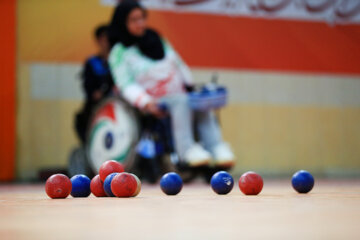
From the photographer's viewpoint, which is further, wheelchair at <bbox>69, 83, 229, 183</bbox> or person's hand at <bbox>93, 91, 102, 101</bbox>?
person's hand at <bbox>93, 91, 102, 101</bbox>

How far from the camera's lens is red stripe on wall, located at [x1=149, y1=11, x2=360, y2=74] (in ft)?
22.0

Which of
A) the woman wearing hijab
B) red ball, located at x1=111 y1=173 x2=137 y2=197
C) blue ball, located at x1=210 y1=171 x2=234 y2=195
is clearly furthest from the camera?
the woman wearing hijab

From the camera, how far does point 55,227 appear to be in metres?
1.36

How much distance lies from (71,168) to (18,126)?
1.37 meters

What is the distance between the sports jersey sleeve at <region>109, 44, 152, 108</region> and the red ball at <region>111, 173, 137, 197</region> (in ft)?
5.88

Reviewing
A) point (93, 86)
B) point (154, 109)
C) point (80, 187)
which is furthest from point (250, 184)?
point (93, 86)

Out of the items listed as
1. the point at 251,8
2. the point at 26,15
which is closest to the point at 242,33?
the point at 251,8

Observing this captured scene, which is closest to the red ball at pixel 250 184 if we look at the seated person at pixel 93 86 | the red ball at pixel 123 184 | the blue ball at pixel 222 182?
the blue ball at pixel 222 182

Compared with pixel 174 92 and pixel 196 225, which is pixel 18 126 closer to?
pixel 174 92

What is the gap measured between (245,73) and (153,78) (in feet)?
8.44

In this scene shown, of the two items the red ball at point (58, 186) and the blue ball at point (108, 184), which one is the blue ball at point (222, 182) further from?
the red ball at point (58, 186)

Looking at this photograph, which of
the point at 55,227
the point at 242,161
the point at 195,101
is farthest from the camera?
the point at 242,161

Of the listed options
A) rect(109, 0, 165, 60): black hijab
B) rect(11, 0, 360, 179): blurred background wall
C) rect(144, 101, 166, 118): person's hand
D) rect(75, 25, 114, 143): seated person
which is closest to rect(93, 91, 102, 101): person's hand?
rect(75, 25, 114, 143): seated person

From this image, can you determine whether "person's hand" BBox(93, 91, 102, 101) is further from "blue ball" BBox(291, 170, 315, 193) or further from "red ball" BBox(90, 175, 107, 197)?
"blue ball" BBox(291, 170, 315, 193)
